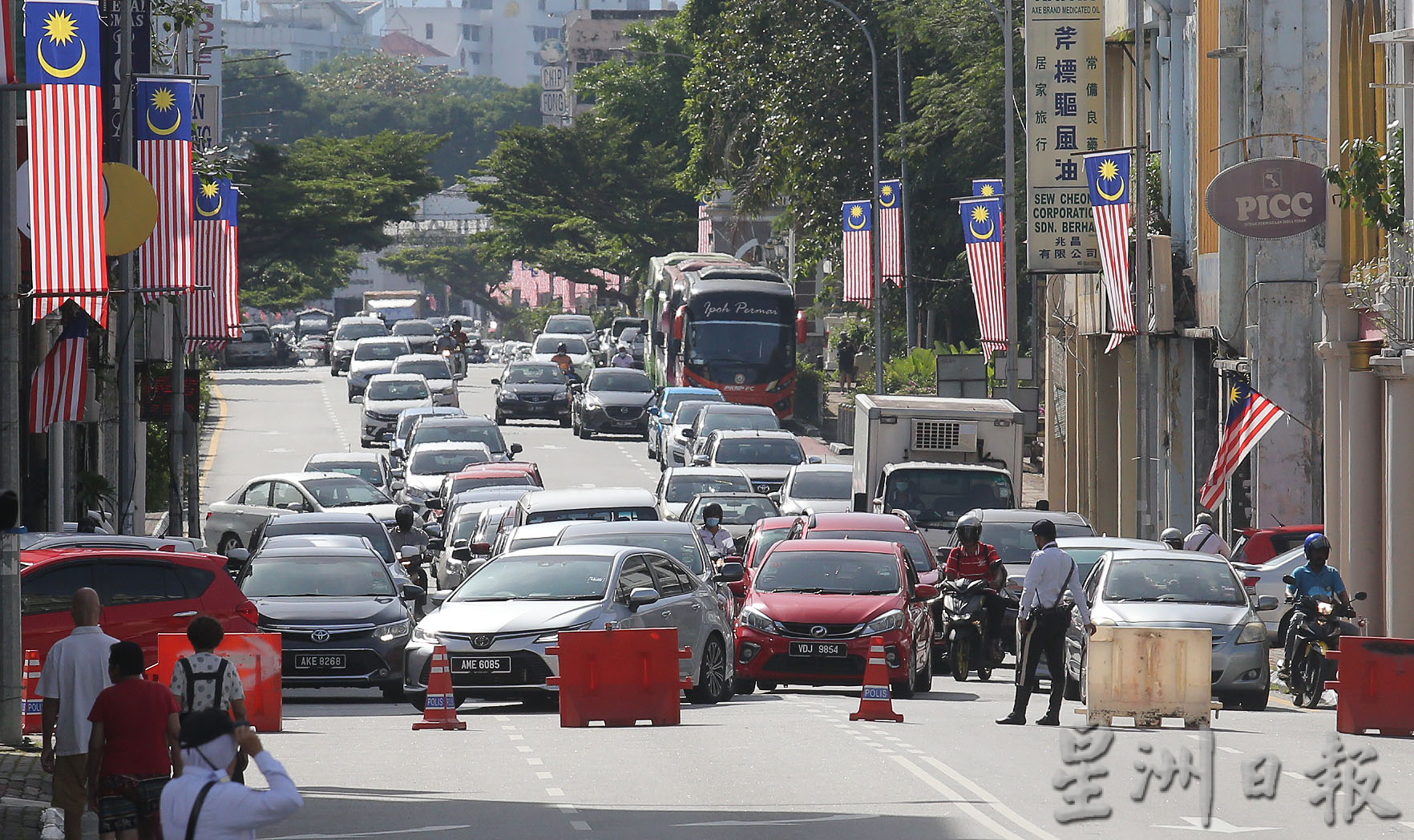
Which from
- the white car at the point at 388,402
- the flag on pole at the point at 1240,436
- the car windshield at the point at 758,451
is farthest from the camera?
the white car at the point at 388,402

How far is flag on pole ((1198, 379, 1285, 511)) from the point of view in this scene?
27.2m

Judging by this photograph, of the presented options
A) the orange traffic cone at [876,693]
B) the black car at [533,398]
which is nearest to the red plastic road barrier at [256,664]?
the orange traffic cone at [876,693]

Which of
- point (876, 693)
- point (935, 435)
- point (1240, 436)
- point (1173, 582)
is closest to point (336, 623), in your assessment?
point (876, 693)

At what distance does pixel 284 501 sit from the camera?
1318 inches

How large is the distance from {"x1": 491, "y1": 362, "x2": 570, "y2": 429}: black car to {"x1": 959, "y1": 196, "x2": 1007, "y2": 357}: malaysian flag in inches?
774

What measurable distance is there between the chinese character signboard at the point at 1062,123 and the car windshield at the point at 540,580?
18.9 metres

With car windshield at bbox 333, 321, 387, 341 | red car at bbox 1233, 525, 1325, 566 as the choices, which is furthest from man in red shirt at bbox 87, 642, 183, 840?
car windshield at bbox 333, 321, 387, 341

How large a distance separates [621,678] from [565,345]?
55325 mm

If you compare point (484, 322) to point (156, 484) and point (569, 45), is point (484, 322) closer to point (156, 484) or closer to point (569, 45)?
point (569, 45)

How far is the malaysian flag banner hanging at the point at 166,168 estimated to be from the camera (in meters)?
27.0

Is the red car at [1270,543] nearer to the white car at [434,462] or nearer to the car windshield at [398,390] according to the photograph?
the white car at [434,462]

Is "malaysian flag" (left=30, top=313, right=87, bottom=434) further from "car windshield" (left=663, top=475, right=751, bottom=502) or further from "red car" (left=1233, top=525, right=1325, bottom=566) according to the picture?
"red car" (left=1233, top=525, right=1325, bottom=566)

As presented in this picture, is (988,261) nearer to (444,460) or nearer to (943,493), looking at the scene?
(444,460)

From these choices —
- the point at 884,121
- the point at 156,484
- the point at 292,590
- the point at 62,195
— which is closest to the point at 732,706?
the point at 292,590
